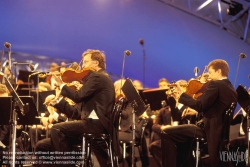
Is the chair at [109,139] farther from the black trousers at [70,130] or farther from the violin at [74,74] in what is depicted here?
the violin at [74,74]

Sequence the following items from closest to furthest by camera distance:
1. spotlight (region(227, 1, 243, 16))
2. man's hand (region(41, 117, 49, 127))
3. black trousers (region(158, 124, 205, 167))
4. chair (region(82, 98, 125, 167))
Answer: chair (region(82, 98, 125, 167)), black trousers (region(158, 124, 205, 167)), man's hand (region(41, 117, 49, 127)), spotlight (region(227, 1, 243, 16))

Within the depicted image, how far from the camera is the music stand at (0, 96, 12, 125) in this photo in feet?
19.0

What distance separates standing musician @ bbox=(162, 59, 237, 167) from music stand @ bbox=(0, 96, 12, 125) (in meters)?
2.16

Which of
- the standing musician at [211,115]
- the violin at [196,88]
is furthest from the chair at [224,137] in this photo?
the violin at [196,88]

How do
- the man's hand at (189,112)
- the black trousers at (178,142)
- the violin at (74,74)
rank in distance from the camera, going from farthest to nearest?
1. the man's hand at (189,112)
2. the black trousers at (178,142)
3. the violin at (74,74)

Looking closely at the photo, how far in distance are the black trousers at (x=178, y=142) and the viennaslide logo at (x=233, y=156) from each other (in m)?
0.38

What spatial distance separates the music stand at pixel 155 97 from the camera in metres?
7.46

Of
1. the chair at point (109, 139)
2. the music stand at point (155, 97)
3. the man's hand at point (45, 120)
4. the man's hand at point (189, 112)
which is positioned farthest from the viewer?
the music stand at point (155, 97)

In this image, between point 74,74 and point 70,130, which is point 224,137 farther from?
point 74,74

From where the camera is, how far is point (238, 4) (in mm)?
9930

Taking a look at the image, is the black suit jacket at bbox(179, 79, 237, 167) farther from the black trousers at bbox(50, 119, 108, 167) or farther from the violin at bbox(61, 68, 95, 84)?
the violin at bbox(61, 68, 95, 84)

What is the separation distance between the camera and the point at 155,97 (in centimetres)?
752

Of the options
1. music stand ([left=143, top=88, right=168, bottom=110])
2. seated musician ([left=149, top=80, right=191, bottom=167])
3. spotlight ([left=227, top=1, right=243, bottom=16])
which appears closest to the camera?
seated musician ([left=149, top=80, right=191, bottom=167])

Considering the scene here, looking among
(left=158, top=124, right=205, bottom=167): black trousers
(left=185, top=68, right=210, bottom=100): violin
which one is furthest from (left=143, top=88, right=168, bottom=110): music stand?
(left=158, top=124, right=205, bottom=167): black trousers
